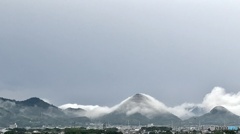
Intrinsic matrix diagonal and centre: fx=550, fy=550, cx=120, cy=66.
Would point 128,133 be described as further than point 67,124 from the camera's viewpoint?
No

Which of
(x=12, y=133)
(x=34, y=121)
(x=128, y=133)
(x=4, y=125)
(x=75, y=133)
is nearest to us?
(x=75, y=133)

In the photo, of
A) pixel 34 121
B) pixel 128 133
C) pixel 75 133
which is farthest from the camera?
pixel 34 121

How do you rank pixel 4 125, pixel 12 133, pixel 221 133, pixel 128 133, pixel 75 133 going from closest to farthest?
pixel 221 133 < pixel 75 133 < pixel 12 133 < pixel 128 133 < pixel 4 125

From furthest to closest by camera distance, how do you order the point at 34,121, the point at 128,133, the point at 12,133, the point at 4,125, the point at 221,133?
the point at 34,121 < the point at 4,125 < the point at 128,133 < the point at 12,133 < the point at 221,133

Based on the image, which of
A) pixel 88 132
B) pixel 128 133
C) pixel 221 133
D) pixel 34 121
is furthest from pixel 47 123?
pixel 221 133

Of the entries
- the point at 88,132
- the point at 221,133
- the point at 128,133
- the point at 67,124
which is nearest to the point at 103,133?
the point at 88,132

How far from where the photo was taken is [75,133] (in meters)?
108

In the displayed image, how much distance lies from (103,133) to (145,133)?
19964 millimetres

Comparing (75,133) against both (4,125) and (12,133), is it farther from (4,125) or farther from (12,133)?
(4,125)

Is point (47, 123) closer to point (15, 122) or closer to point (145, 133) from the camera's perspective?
point (15, 122)

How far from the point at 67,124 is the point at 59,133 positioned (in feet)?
245

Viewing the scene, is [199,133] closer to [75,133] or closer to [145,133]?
[145,133]

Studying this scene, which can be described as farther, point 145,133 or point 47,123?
point 47,123

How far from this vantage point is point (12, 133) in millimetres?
114688
